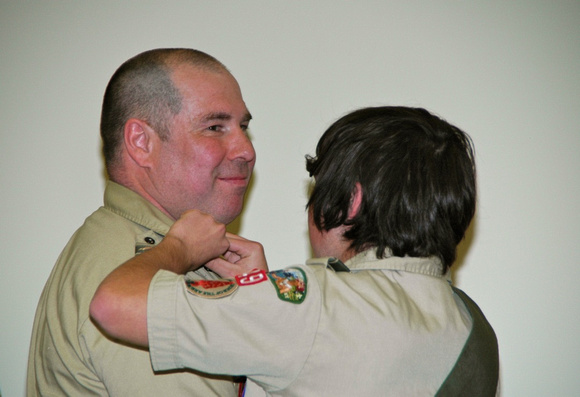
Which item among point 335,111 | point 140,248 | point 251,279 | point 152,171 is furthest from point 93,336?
point 335,111

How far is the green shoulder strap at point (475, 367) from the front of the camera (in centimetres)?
124

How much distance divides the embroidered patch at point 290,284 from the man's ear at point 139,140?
617 millimetres

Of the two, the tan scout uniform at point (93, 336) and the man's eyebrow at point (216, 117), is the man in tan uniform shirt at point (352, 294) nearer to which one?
the tan scout uniform at point (93, 336)

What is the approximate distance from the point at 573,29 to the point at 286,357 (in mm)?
2024

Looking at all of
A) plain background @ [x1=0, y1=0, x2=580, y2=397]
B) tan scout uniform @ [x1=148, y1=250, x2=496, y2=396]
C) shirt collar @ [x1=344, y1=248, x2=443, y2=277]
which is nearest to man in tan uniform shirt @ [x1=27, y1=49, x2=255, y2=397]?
tan scout uniform @ [x1=148, y1=250, x2=496, y2=396]

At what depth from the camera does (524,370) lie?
7.96 feet

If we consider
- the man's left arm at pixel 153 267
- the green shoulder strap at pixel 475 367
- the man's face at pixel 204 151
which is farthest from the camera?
the man's face at pixel 204 151

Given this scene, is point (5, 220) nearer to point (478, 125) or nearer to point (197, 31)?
point (197, 31)

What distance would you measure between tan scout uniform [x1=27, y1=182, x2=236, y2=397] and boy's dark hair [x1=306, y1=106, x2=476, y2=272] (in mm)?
440

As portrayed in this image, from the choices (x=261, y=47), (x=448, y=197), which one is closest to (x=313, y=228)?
(x=448, y=197)

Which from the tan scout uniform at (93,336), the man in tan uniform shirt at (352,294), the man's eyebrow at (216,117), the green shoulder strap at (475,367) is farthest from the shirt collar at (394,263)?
the man's eyebrow at (216,117)

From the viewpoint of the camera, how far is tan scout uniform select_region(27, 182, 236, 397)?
125 cm

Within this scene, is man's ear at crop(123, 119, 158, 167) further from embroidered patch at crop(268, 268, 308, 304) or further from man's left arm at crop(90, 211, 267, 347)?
embroidered patch at crop(268, 268, 308, 304)

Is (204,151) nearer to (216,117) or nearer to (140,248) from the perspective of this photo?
(216,117)
